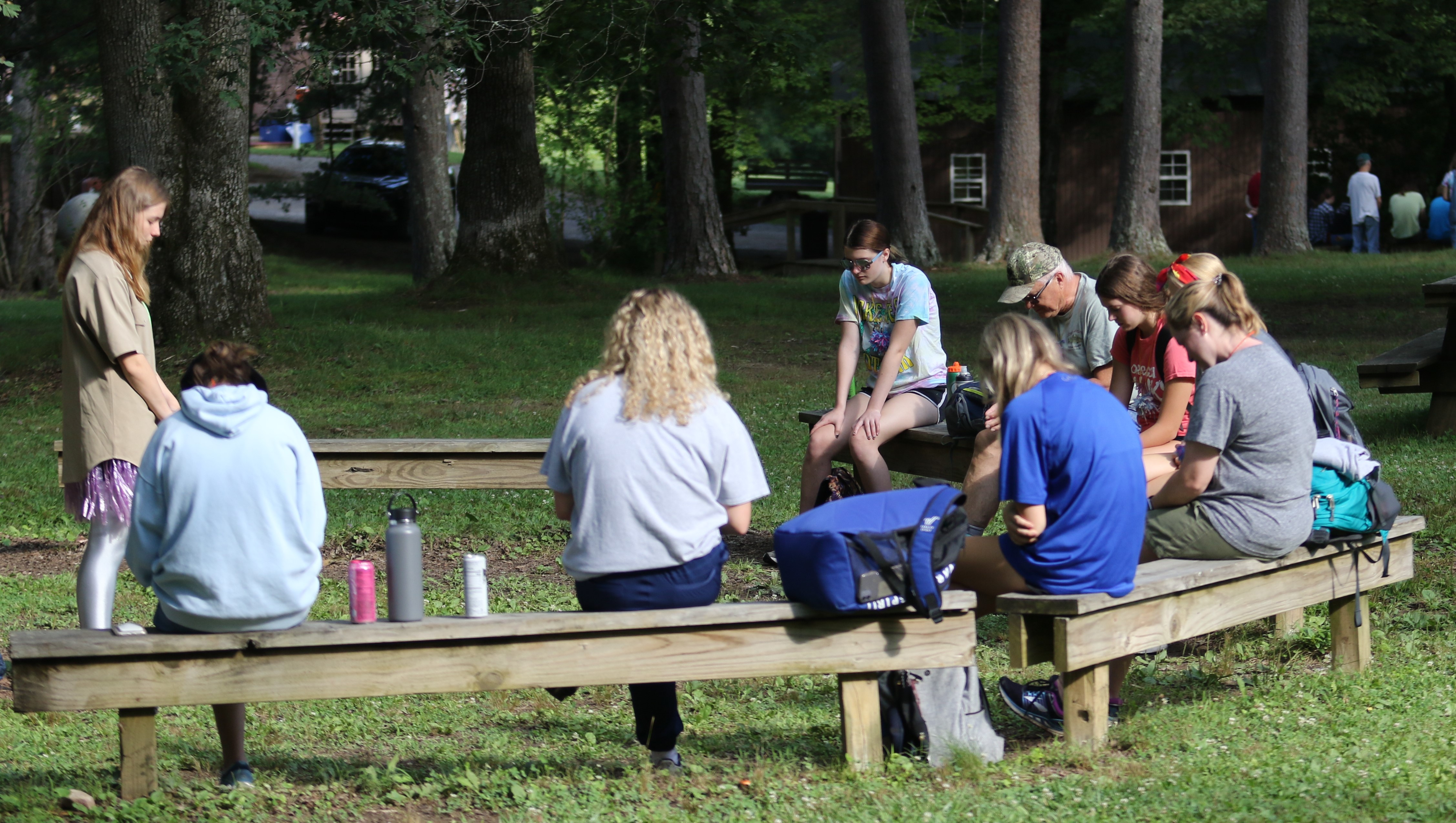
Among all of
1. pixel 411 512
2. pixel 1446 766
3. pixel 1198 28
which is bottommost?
pixel 1446 766

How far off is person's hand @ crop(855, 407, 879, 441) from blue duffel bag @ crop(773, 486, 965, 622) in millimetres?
2442

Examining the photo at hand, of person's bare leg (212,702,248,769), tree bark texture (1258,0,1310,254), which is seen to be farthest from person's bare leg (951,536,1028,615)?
tree bark texture (1258,0,1310,254)

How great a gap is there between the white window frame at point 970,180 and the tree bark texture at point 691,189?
12502mm

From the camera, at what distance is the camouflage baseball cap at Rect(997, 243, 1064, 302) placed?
598 centimetres

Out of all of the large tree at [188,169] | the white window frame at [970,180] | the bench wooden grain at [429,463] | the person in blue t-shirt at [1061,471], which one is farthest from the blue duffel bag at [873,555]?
the white window frame at [970,180]

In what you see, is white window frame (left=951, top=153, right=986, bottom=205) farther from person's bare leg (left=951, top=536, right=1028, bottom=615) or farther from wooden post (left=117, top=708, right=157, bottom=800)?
wooden post (left=117, top=708, right=157, bottom=800)

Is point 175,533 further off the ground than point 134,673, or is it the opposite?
point 175,533

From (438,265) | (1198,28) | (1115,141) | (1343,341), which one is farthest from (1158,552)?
(1115,141)

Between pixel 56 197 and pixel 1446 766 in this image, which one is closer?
pixel 1446 766

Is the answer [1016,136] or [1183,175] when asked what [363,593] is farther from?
[1183,175]

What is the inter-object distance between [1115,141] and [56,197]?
2211 centimetres

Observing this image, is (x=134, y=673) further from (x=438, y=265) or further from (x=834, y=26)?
(x=834, y=26)

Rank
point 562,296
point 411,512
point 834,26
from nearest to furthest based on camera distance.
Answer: point 411,512, point 562,296, point 834,26

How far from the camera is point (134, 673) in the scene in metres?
3.75
